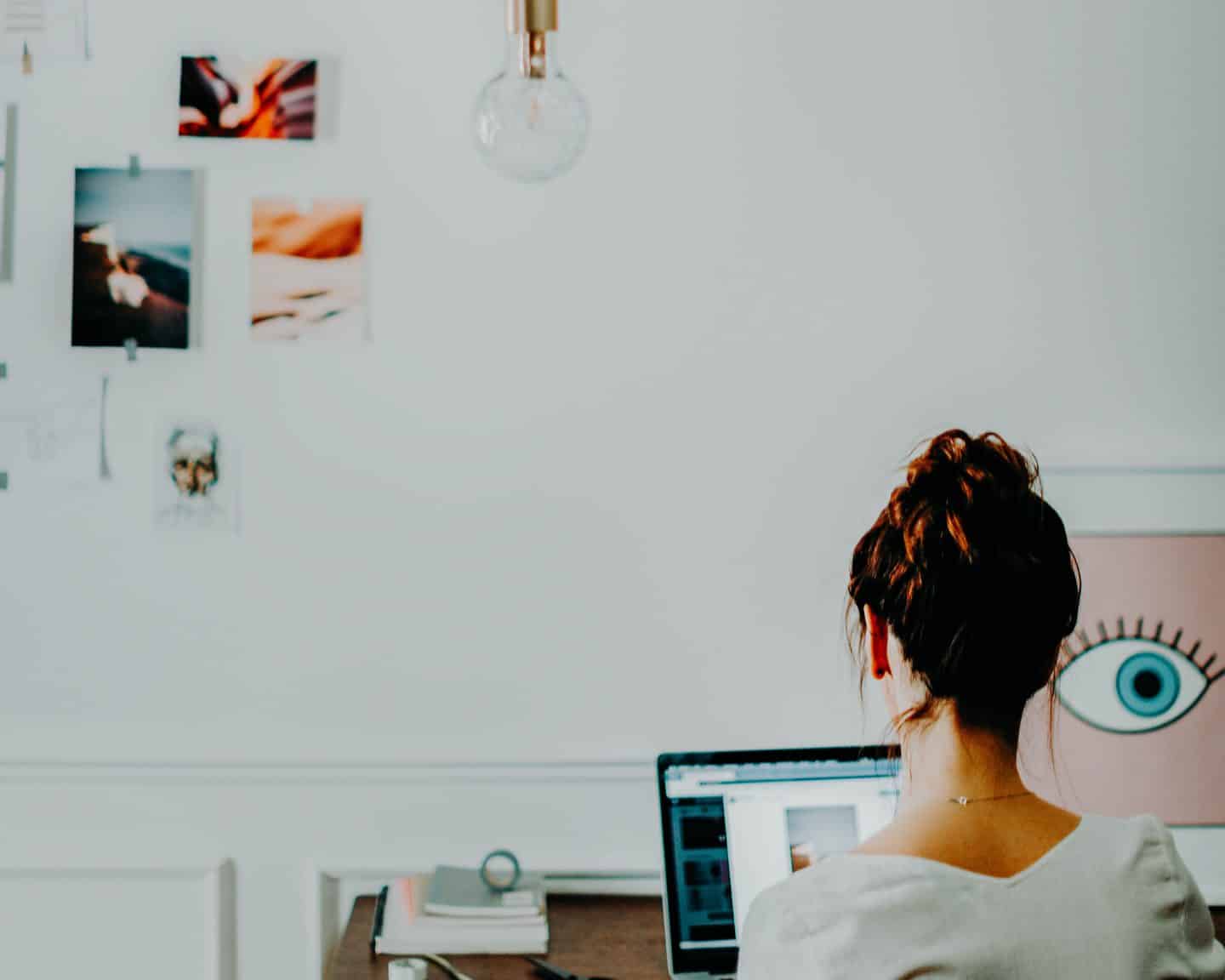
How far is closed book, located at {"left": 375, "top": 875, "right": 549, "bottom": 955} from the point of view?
1.56m

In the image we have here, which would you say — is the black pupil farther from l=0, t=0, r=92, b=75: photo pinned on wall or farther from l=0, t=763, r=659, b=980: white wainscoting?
l=0, t=0, r=92, b=75: photo pinned on wall

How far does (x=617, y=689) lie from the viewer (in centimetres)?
185

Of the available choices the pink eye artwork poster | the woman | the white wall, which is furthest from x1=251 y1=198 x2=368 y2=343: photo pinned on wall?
the pink eye artwork poster

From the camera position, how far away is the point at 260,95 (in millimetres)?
1825

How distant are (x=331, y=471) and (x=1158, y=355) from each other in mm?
1293

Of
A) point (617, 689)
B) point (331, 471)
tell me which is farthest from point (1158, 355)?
point (331, 471)

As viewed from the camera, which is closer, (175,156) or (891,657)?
(891,657)

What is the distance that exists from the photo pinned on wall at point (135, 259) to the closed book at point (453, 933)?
2.98ft

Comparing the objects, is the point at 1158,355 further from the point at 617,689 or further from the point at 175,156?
the point at 175,156

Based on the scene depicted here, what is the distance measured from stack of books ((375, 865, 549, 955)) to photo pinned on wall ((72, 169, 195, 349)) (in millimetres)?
890

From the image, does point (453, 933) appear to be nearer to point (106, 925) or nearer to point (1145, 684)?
point (106, 925)

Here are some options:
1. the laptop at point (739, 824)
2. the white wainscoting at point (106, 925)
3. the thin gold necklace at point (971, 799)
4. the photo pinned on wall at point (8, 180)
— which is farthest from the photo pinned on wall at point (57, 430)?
the thin gold necklace at point (971, 799)

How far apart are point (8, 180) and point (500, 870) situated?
1293 millimetres

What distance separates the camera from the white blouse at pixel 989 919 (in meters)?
0.84
